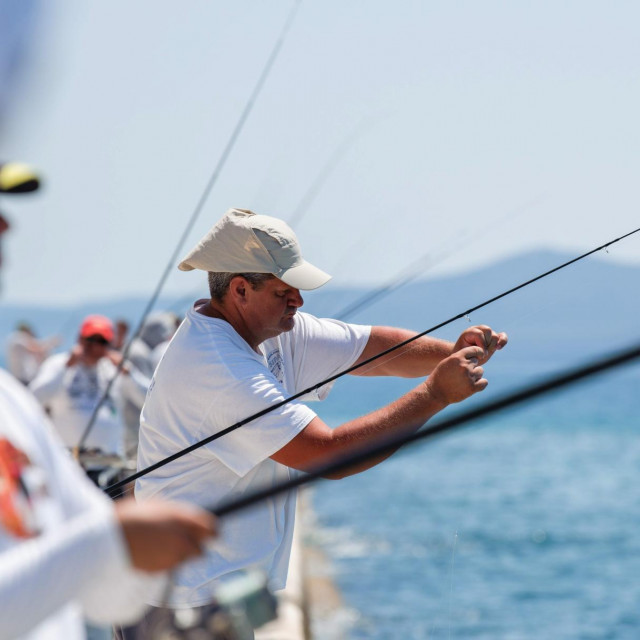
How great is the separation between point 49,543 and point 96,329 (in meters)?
5.75

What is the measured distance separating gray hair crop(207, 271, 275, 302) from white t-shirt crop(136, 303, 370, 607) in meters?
0.08

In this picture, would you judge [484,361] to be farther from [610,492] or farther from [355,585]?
[610,492]

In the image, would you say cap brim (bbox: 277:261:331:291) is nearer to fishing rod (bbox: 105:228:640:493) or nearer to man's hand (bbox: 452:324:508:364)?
fishing rod (bbox: 105:228:640:493)

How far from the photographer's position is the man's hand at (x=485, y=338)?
2923mm

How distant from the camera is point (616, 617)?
2166 cm

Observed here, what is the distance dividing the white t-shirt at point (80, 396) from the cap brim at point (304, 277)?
157 inches

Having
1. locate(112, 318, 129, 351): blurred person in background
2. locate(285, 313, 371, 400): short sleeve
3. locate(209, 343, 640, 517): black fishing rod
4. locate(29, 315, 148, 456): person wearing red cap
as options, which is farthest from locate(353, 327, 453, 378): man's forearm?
A: locate(112, 318, 129, 351): blurred person in background

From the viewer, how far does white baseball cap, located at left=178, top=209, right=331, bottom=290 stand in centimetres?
296

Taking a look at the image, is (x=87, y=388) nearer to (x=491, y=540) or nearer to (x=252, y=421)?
(x=252, y=421)

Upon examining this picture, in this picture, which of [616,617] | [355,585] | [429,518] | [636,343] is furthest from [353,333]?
[429,518]

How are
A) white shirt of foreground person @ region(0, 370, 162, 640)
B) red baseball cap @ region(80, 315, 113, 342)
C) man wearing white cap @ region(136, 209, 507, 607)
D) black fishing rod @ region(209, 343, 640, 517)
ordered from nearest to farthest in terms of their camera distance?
white shirt of foreground person @ region(0, 370, 162, 640) < black fishing rod @ region(209, 343, 640, 517) < man wearing white cap @ region(136, 209, 507, 607) < red baseball cap @ region(80, 315, 113, 342)

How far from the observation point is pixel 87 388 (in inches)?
278

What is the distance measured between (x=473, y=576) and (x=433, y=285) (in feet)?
72.3

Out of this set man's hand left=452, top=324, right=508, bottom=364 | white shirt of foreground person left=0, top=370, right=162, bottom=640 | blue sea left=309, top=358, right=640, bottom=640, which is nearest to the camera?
white shirt of foreground person left=0, top=370, right=162, bottom=640
